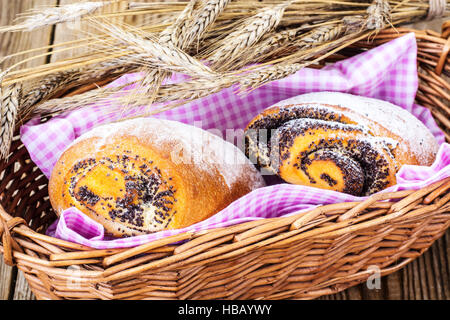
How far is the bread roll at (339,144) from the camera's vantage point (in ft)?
3.66

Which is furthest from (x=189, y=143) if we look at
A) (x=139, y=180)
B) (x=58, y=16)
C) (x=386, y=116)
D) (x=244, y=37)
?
(x=386, y=116)

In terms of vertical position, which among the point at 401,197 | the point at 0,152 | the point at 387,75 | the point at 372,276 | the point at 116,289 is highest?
the point at 387,75

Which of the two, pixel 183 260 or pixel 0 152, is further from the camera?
pixel 0 152

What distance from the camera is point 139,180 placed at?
3.41ft

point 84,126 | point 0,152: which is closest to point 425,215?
point 84,126

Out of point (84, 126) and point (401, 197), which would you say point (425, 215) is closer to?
point (401, 197)

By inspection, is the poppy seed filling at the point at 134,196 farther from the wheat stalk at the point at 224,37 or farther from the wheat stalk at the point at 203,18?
the wheat stalk at the point at 203,18

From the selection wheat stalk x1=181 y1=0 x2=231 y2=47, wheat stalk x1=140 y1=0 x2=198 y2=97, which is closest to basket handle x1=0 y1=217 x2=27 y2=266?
wheat stalk x1=140 y1=0 x2=198 y2=97

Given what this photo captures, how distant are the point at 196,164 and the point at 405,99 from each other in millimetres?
675

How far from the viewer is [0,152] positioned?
1116 millimetres

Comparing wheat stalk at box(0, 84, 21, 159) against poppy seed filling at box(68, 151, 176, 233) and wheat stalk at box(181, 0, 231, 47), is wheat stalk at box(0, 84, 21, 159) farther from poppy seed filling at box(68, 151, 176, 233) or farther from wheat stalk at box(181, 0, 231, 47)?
wheat stalk at box(181, 0, 231, 47)

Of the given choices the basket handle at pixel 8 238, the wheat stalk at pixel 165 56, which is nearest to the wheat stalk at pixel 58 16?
the wheat stalk at pixel 165 56

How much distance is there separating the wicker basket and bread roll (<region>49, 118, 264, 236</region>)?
0.11 meters

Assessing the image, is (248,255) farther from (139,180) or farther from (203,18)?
(203,18)
